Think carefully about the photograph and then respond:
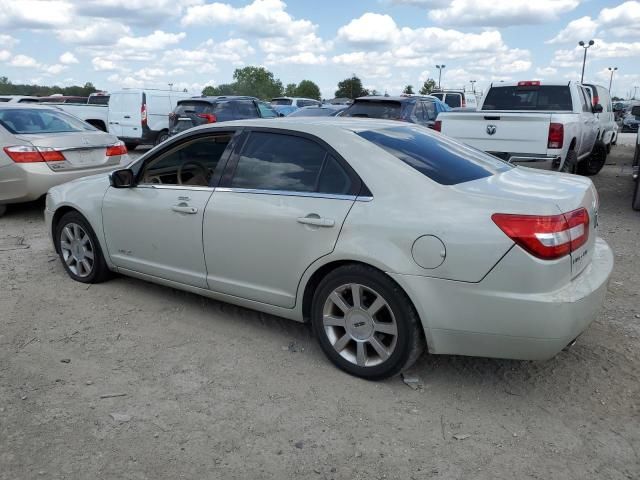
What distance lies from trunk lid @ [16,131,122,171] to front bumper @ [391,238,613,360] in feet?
19.3

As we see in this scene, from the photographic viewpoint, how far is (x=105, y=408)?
3146 millimetres

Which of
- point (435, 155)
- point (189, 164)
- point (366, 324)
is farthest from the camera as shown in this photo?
point (189, 164)

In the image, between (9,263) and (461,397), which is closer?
(461,397)

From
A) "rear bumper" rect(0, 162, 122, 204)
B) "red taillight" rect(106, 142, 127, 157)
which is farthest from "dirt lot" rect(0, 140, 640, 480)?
"red taillight" rect(106, 142, 127, 157)

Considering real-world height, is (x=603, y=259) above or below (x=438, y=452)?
above

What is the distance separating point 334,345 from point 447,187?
A: 46.0 inches

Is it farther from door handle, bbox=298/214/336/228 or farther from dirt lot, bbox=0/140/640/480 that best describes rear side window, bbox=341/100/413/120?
door handle, bbox=298/214/336/228

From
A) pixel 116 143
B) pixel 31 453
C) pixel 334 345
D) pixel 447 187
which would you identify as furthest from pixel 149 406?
pixel 116 143

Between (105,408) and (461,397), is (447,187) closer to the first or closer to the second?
(461,397)

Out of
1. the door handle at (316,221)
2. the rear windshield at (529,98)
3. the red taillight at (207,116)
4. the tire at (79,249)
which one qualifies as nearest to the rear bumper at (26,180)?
the tire at (79,249)

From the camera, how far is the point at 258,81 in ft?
300

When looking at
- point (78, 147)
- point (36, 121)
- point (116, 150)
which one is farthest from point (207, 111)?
point (78, 147)

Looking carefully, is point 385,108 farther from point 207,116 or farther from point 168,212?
point 168,212

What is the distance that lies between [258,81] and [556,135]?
88221 mm
